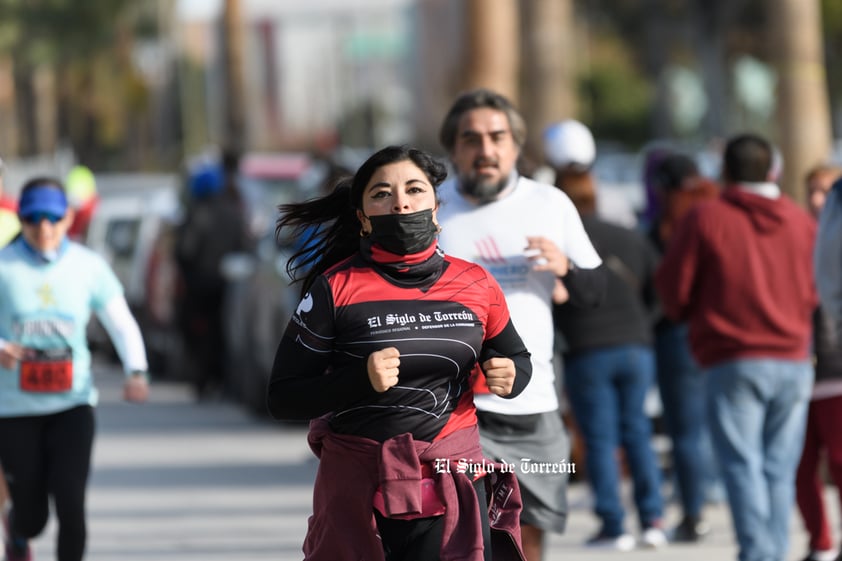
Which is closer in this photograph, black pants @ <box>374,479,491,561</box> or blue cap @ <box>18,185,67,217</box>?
black pants @ <box>374,479,491,561</box>

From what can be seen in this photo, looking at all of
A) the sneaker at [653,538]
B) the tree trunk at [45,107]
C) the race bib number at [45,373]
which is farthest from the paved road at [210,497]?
the tree trunk at [45,107]

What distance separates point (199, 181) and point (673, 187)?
26.1 ft

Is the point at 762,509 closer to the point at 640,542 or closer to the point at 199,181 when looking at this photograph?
the point at 640,542

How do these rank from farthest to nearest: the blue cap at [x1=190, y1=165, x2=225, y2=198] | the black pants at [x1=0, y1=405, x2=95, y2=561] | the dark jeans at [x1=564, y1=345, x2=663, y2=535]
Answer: the blue cap at [x1=190, y1=165, x2=225, y2=198], the dark jeans at [x1=564, y1=345, x2=663, y2=535], the black pants at [x1=0, y1=405, x2=95, y2=561]

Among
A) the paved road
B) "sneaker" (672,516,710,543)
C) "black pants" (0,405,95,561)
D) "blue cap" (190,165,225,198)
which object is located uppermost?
"blue cap" (190,165,225,198)

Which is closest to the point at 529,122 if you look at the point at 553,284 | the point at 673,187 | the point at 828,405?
the point at 673,187

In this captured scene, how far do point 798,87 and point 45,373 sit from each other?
6.95m

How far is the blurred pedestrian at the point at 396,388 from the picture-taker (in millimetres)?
5527

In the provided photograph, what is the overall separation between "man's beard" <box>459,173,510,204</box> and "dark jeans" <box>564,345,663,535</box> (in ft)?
9.46

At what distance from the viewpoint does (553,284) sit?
728 centimetres

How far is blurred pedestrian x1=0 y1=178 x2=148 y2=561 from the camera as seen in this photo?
8.29 metres

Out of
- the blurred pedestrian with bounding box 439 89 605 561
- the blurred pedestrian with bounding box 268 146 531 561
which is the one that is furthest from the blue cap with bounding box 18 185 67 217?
the blurred pedestrian with bounding box 268 146 531 561

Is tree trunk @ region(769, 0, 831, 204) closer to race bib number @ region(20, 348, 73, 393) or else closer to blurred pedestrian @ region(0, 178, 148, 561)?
blurred pedestrian @ region(0, 178, 148, 561)

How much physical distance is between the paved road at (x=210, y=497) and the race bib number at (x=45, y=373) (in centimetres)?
201
